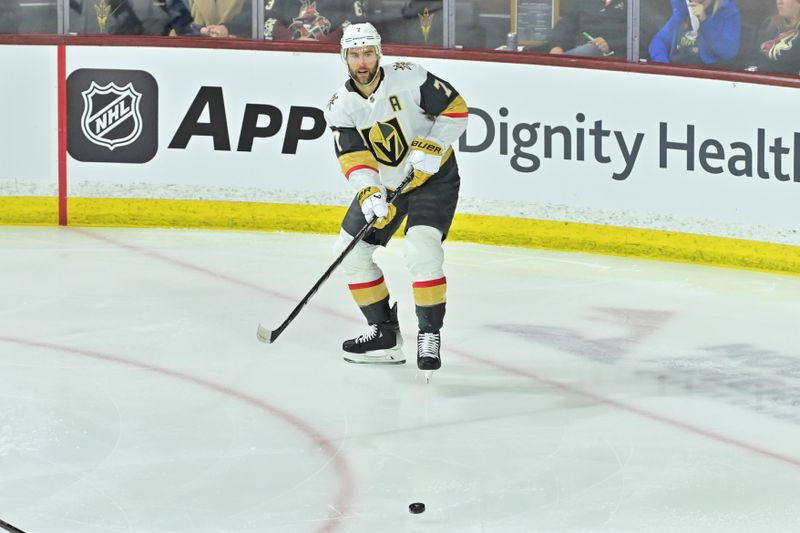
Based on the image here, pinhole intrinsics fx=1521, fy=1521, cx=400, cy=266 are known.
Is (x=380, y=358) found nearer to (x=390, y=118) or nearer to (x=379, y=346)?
(x=379, y=346)

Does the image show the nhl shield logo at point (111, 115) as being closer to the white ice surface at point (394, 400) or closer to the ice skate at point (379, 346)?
the white ice surface at point (394, 400)

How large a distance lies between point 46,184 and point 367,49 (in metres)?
3.32

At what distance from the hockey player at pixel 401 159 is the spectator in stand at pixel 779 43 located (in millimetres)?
2088

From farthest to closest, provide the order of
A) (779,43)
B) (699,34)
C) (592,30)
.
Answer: (592,30)
(699,34)
(779,43)

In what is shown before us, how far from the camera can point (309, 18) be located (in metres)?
7.55

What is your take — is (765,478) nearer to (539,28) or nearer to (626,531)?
(626,531)

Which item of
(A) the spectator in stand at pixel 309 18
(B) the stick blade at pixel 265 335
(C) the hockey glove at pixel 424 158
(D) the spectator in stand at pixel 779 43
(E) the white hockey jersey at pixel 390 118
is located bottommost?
(B) the stick blade at pixel 265 335

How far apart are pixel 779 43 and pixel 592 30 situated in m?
0.89

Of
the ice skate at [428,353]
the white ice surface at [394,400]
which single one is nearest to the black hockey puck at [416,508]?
the white ice surface at [394,400]

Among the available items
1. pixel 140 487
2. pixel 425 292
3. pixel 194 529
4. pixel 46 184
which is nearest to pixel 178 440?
pixel 140 487

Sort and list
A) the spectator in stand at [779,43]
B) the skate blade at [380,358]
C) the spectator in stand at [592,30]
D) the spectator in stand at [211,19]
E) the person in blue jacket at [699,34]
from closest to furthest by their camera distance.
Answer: the skate blade at [380,358] < the spectator in stand at [779,43] < the person in blue jacket at [699,34] < the spectator in stand at [592,30] < the spectator in stand at [211,19]

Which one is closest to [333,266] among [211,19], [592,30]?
[592,30]

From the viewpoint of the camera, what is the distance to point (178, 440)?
427 cm

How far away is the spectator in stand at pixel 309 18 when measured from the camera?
24.6ft
